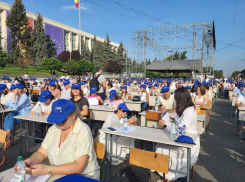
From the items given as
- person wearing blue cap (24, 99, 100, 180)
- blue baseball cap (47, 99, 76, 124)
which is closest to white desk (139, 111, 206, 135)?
person wearing blue cap (24, 99, 100, 180)

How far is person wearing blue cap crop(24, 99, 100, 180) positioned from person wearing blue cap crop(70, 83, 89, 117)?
245cm

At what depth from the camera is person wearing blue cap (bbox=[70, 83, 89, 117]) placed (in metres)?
4.82

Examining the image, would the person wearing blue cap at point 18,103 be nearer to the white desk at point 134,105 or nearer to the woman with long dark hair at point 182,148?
the white desk at point 134,105

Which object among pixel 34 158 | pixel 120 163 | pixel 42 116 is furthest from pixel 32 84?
pixel 34 158

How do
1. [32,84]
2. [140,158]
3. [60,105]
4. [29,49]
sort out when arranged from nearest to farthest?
1. [60,105]
2. [140,158]
3. [32,84]
4. [29,49]

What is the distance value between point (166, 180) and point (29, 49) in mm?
53037

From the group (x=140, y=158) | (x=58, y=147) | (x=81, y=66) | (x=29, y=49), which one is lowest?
(x=140, y=158)

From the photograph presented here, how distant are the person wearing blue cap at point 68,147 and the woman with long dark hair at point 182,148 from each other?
1.47 m

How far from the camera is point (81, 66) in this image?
4972cm

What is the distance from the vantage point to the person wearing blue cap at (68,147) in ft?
6.68

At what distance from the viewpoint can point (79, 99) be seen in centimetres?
500

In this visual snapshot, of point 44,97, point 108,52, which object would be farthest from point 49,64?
point 44,97

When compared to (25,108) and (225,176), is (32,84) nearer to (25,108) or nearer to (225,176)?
(25,108)

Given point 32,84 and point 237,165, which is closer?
point 237,165
